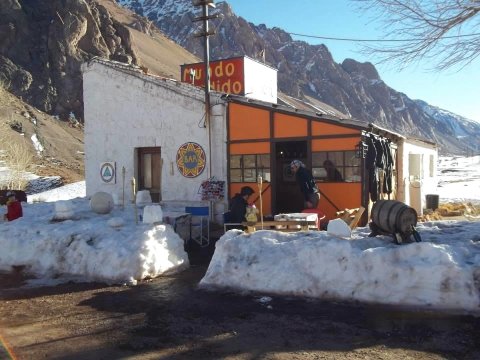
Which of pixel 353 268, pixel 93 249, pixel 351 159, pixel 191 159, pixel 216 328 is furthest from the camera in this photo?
pixel 191 159

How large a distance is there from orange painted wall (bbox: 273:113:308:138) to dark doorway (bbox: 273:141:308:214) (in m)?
0.71

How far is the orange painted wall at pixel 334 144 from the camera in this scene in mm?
10992

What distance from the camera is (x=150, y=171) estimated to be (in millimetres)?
13602

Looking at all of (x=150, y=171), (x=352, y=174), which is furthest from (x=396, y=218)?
(x=150, y=171)

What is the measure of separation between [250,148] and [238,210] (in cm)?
274

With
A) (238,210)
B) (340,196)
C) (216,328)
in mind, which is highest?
(340,196)

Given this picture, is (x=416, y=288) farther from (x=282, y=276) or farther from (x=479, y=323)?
(x=282, y=276)

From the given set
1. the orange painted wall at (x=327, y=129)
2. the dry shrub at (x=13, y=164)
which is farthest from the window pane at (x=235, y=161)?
the dry shrub at (x=13, y=164)

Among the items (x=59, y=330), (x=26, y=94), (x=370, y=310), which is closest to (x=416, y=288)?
(x=370, y=310)

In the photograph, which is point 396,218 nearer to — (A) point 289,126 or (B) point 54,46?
(A) point 289,126

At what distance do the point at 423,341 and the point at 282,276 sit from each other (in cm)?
227

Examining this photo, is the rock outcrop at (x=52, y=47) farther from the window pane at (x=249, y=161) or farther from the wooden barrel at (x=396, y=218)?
the wooden barrel at (x=396, y=218)

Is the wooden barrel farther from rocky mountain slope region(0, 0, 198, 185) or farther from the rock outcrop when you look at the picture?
the rock outcrop

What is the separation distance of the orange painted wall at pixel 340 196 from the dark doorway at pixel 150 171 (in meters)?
4.71
